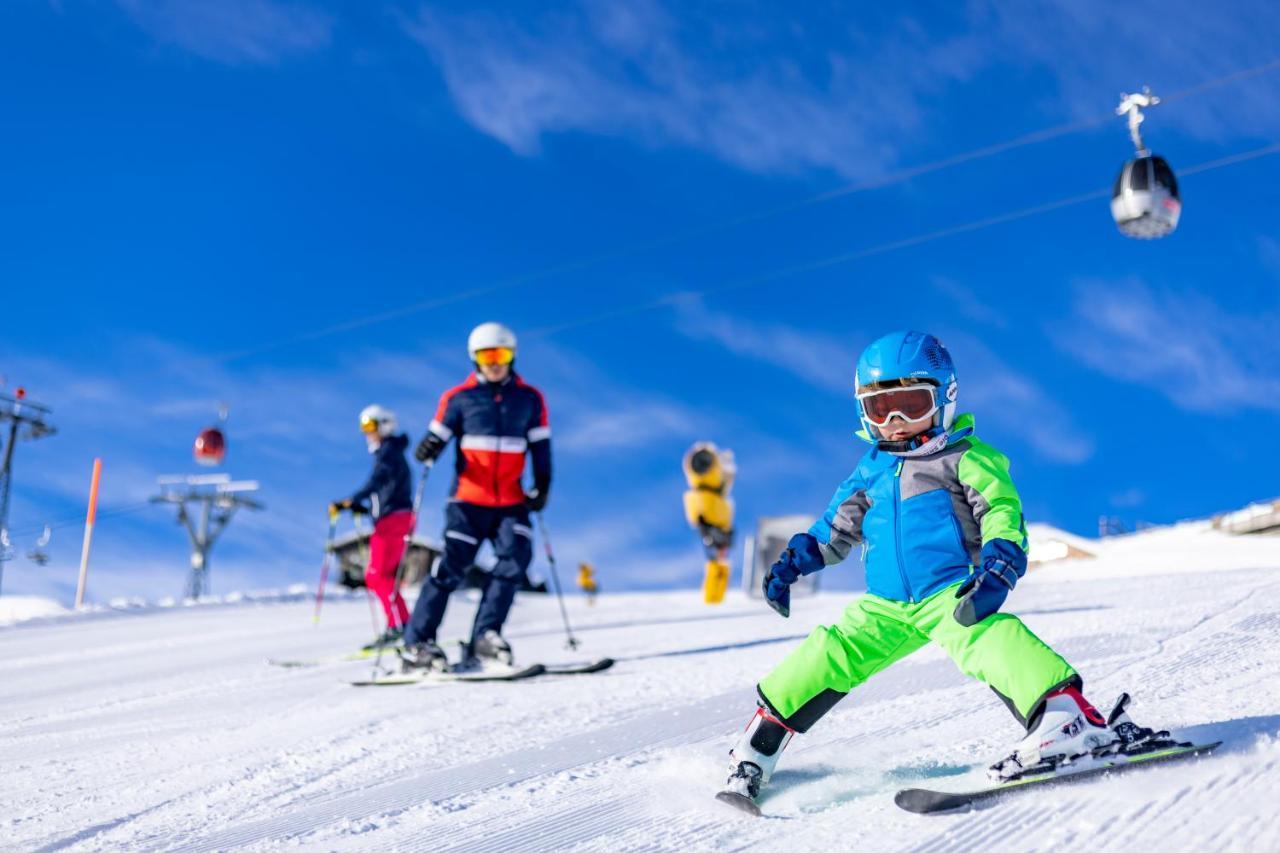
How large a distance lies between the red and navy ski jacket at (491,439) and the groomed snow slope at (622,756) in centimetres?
120

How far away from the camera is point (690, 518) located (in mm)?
13008

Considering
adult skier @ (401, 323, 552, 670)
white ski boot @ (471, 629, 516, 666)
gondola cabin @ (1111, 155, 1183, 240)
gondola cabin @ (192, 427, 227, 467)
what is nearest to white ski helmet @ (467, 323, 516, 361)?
adult skier @ (401, 323, 552, 670)

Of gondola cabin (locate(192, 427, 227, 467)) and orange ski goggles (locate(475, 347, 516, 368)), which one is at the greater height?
gondola cabin (locate(192, 427, 227, 467))

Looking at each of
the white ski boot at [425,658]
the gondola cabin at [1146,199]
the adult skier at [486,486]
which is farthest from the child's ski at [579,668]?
the gondola cabin at [1146,199]

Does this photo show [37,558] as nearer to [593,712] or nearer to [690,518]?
[690,518]

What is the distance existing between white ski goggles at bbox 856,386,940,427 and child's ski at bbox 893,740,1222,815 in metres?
0.93

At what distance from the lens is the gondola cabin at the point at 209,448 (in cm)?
3316

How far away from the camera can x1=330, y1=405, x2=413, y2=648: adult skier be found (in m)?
7.74

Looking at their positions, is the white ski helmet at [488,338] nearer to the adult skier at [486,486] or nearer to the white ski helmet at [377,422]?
the adult skier at [486,486]

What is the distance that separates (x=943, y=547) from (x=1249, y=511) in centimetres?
1976

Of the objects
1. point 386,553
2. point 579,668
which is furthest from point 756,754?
point 386,553

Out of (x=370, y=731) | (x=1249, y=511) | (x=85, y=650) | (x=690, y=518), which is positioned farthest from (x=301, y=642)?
(x=1249, y=511)

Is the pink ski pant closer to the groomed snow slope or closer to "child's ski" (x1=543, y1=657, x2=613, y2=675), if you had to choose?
the groomed snow slope

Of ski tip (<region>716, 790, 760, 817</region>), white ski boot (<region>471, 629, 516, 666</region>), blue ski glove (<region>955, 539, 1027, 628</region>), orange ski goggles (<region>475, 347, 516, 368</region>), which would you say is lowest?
ski tip (<region>716, 790, 760, 817</region>)
